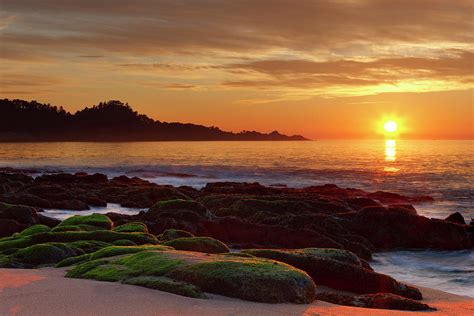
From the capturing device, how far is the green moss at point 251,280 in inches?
366

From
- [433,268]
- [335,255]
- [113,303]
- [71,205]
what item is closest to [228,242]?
[433,268]

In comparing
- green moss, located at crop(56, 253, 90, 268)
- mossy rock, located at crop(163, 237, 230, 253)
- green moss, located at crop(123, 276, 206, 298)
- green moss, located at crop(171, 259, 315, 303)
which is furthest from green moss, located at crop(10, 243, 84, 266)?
green moss, located at crop(171, 259, 315, 303)

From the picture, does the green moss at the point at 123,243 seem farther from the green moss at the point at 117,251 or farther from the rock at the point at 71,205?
the rock at the point at 71,205

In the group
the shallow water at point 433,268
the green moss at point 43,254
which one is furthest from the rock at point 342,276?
the shallow water at point 433,268

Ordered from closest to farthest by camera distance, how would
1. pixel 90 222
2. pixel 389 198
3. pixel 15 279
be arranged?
1. pixel 15 279
2. pixel 90 222
3. pixel 389 198

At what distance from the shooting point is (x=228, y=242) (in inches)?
837

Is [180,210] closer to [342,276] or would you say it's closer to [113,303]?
[342,276]

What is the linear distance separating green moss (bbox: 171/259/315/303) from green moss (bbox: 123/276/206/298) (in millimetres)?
231

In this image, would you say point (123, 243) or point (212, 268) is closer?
point (212, 268)

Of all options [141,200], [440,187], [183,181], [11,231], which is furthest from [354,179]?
[11,231]

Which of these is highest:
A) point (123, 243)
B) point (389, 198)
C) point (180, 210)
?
point (123, 243)

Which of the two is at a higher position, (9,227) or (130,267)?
(130,267)

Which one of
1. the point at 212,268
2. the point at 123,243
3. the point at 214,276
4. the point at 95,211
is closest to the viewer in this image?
the point at 214,276

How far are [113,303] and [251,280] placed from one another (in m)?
2.18
